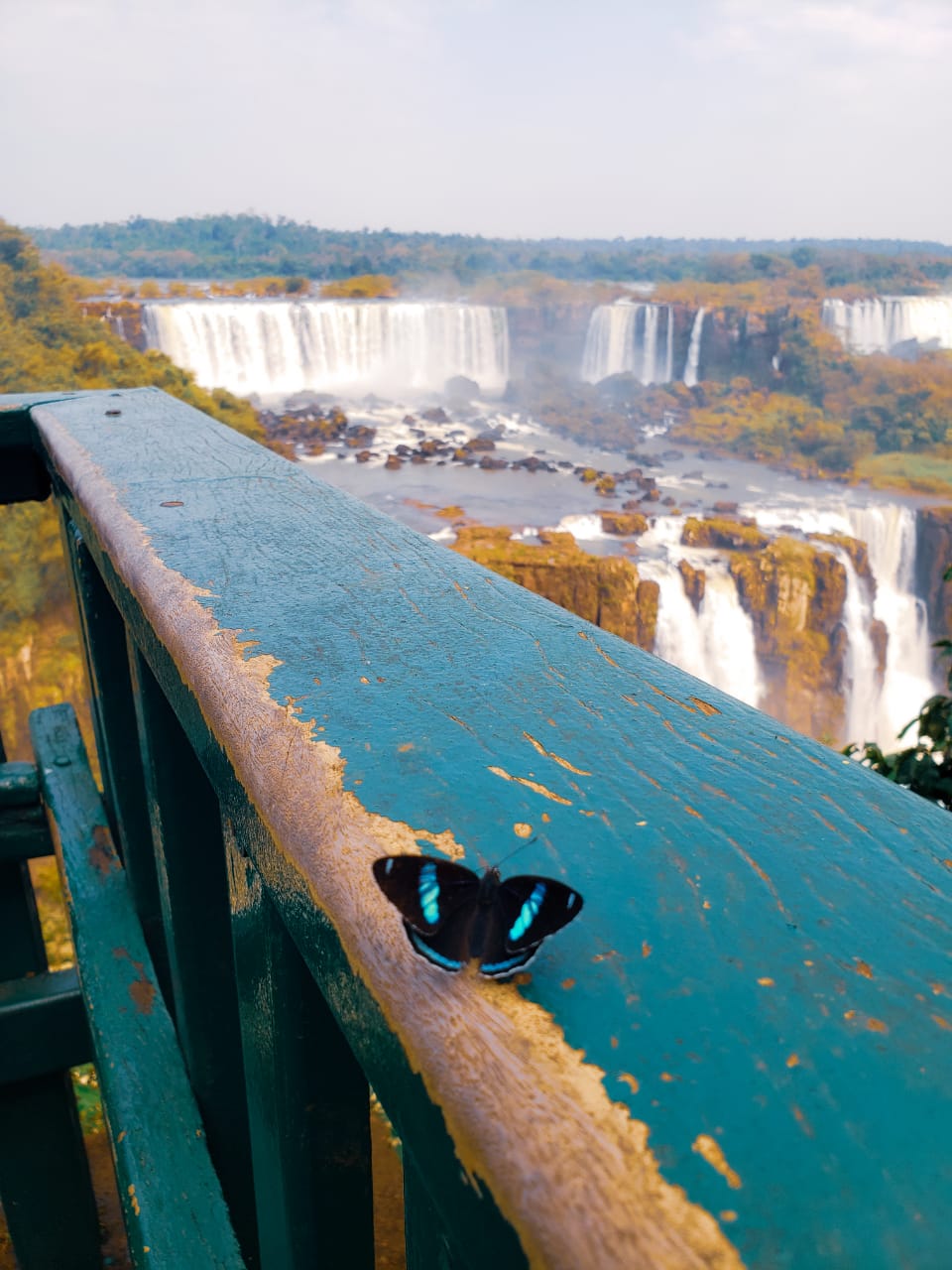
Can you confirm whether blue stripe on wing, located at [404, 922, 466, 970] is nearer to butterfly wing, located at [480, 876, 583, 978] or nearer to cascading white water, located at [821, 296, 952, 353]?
butterfly wing, located at [480, 876, 583, 978]

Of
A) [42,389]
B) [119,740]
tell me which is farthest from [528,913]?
[42,389]

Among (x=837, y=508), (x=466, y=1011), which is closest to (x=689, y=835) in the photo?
(x=466, y=1011)

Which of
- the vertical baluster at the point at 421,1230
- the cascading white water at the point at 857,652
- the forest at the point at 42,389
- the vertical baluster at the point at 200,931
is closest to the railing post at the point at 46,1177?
the vertical baluster at the point at 200,931

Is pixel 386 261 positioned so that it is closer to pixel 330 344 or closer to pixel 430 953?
pixel 330 344

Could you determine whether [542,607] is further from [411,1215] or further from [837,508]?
[837,508]

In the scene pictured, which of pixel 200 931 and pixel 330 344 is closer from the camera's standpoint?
pixel 200 931

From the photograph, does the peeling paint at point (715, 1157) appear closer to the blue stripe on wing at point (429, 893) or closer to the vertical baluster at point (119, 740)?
the blue stripe on wing at point (429, 893)
